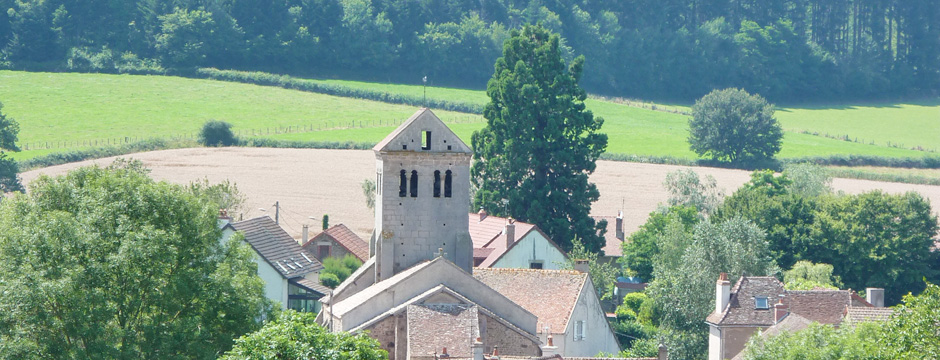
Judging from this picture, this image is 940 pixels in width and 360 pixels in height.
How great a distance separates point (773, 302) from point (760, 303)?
1.71 ft

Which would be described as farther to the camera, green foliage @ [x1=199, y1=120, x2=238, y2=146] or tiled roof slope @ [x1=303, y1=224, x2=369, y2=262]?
green foliage @ [x1=199, y1=120, x2=238, y2=146]

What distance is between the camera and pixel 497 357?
45.9m

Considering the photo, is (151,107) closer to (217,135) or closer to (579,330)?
(217,135)

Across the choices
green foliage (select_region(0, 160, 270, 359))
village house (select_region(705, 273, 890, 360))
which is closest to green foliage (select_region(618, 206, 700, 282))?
village house (select_region(705, 273, 890, 360))

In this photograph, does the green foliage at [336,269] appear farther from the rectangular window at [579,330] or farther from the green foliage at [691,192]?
the green foliage at [691,192]

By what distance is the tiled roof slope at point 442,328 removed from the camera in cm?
4797

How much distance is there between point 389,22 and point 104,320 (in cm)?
13326

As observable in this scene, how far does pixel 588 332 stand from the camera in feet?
194

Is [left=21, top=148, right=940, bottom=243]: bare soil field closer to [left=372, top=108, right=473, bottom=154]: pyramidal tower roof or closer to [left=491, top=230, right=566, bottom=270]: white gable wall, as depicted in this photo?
[left=491, top=230, right=566, bottom=270]: white gable wall

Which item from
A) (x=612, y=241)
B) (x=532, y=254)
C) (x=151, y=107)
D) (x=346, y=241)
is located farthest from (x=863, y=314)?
(x=151, y=107)

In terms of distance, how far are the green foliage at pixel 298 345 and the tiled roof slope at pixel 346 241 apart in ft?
143

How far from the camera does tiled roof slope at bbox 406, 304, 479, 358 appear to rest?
1889 inches

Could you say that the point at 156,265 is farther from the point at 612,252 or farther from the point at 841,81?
the point at 841,81

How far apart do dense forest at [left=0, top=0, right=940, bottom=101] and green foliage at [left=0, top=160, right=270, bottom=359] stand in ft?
341
